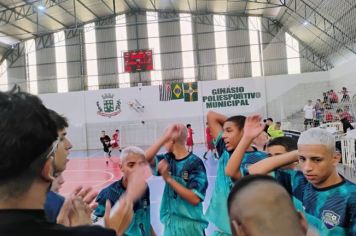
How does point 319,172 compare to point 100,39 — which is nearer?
point 319,172

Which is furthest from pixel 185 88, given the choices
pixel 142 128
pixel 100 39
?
pixel 100 39

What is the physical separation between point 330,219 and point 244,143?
0.75m

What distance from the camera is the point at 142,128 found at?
26.5 metres

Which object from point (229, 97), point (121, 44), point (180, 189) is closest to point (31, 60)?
point (121, 44)

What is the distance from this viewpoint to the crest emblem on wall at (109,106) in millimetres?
27328

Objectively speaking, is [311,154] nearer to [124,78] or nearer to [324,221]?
[324,221]

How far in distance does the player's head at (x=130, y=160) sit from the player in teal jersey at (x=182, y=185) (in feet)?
1.04

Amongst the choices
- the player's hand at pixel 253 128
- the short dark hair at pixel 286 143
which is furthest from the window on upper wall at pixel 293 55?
the player's hand at pixel 253 128

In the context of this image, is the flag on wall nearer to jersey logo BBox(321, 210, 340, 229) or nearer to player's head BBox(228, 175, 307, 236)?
jersey logo BBox(321, 210, 340, 229)

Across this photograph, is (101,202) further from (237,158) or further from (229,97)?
(229,97)

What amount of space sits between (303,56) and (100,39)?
1570 centimetres

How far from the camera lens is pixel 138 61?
91.0 ft

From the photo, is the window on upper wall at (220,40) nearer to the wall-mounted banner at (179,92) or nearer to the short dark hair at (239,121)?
the wall-mounted banner at (179,92)

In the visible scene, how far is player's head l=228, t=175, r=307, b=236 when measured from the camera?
3.59ft
